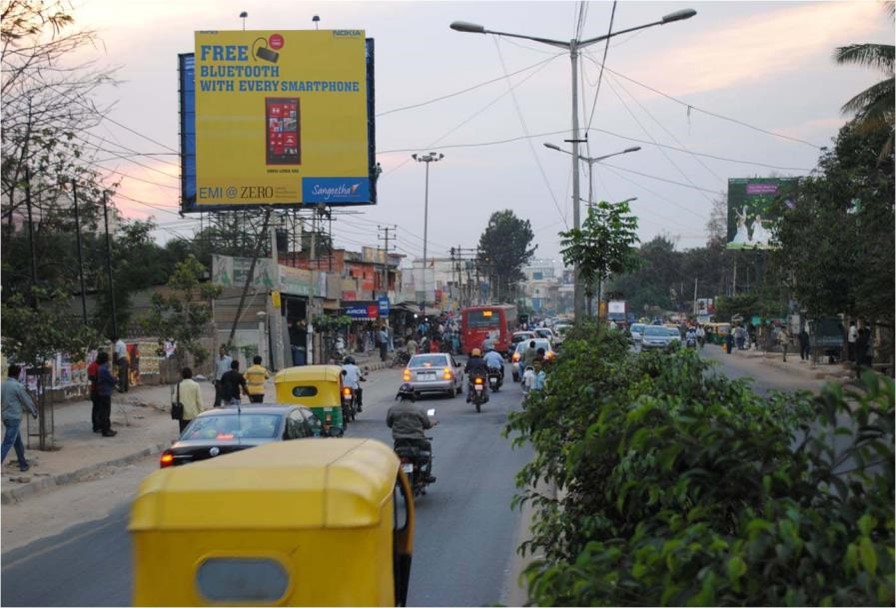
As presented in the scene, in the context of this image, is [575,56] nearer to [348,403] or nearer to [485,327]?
[348,403]

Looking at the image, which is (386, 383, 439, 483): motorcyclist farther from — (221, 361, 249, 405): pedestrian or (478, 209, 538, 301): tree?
(478, 209, 538, 301): tree

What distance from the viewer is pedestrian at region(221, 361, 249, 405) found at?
23.3 meters

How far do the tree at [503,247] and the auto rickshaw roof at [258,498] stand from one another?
141 m

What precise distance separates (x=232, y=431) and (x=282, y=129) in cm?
2697

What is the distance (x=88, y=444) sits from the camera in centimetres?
2208

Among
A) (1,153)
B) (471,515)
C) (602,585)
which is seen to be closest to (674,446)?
(602,585)

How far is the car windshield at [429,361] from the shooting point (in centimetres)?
3412

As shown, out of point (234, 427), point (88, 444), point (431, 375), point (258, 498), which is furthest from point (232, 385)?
point (258, 498)

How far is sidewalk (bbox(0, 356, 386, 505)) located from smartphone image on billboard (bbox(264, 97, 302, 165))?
966cm

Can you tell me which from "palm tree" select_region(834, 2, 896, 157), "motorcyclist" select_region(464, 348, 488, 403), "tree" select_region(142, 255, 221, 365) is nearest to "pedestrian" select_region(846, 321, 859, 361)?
"palm tree" select_region(834, 2, 896, 157)

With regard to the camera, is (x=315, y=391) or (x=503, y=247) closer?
(x=315, y=391)

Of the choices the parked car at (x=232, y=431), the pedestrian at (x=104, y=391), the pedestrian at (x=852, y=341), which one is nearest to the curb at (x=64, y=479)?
the pedestrian at (x=104, y=391)

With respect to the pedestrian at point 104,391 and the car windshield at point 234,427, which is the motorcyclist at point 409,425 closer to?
the car windshield at point 234,427

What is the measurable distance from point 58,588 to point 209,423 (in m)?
3.68
